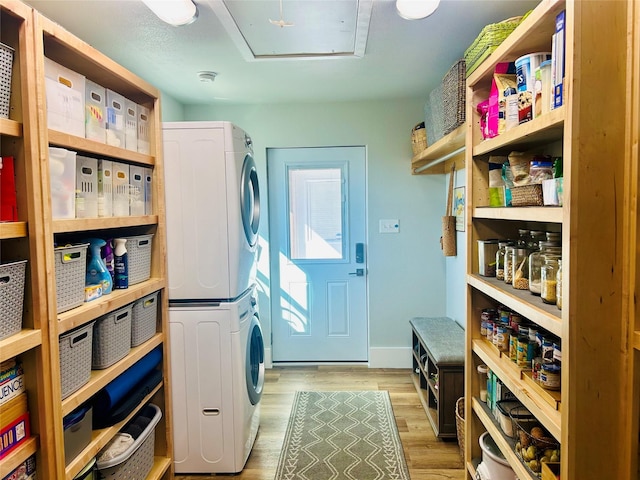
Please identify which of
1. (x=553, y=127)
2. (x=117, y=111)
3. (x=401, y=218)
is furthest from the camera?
(x=401, y=218)

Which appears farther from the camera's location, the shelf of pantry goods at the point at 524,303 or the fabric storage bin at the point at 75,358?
the fabric storage bin at the point at 75,358

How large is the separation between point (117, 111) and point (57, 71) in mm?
387

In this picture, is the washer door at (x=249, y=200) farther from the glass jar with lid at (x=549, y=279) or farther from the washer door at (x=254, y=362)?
the glass jar with lid at (x=549, y=279)

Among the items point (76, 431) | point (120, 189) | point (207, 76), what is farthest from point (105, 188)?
point (207, 76)

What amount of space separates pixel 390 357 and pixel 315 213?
1.44 meters

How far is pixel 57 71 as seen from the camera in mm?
1373

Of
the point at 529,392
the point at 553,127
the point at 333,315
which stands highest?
the point at 553,127

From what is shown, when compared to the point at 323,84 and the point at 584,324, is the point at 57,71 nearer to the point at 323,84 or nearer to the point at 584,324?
the point at 584,324

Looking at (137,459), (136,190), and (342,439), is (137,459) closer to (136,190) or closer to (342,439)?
(136,190)

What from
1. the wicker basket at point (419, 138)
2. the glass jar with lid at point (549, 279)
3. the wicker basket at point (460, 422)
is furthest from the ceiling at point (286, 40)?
the wicker basket at point (460, 422)

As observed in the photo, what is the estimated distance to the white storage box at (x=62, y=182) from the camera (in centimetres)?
135

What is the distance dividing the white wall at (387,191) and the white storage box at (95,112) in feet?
6.93

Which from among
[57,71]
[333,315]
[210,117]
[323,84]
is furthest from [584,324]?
[210,117]

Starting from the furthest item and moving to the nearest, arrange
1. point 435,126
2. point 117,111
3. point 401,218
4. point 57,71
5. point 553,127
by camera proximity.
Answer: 1. point 401,218
2. point 435,126
3. point 117,111
4. point 57,71
5. point 553,127
